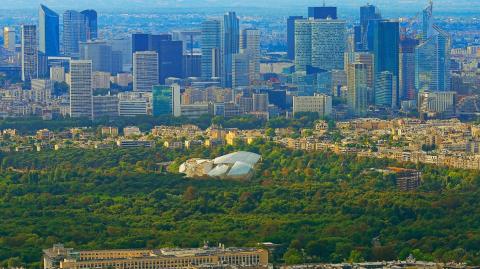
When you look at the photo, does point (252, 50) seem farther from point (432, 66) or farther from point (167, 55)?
point (432, 66)

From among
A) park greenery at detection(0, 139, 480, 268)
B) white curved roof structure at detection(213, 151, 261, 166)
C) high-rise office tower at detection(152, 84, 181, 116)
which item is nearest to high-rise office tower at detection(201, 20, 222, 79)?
high-rise office tower at detection(152, 84, 181, 116)

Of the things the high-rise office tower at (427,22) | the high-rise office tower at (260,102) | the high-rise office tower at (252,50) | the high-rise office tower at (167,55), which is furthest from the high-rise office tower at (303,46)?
the high-rise office tower at (260,102)

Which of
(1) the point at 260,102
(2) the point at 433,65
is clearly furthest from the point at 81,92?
(2) the point at 433,65

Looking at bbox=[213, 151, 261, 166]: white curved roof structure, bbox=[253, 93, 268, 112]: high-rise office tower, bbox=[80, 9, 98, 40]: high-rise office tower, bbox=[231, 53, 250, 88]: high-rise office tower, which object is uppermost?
bbox=[80, 9, 98, 40]: high-rise office tower

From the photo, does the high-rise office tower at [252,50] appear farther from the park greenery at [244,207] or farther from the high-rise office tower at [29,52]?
the park greenery at [244,207]

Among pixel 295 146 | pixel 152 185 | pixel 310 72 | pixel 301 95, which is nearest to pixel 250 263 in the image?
pixel 152 185

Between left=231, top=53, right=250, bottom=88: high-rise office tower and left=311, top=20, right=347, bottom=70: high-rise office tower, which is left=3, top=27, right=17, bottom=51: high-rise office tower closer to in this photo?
left=311, top=20, right=347, bottom=70: high-rise office tower

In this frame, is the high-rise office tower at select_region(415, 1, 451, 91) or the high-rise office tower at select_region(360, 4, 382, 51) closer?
the high-rise office tower at select_region(415, 1, 451, 91)
